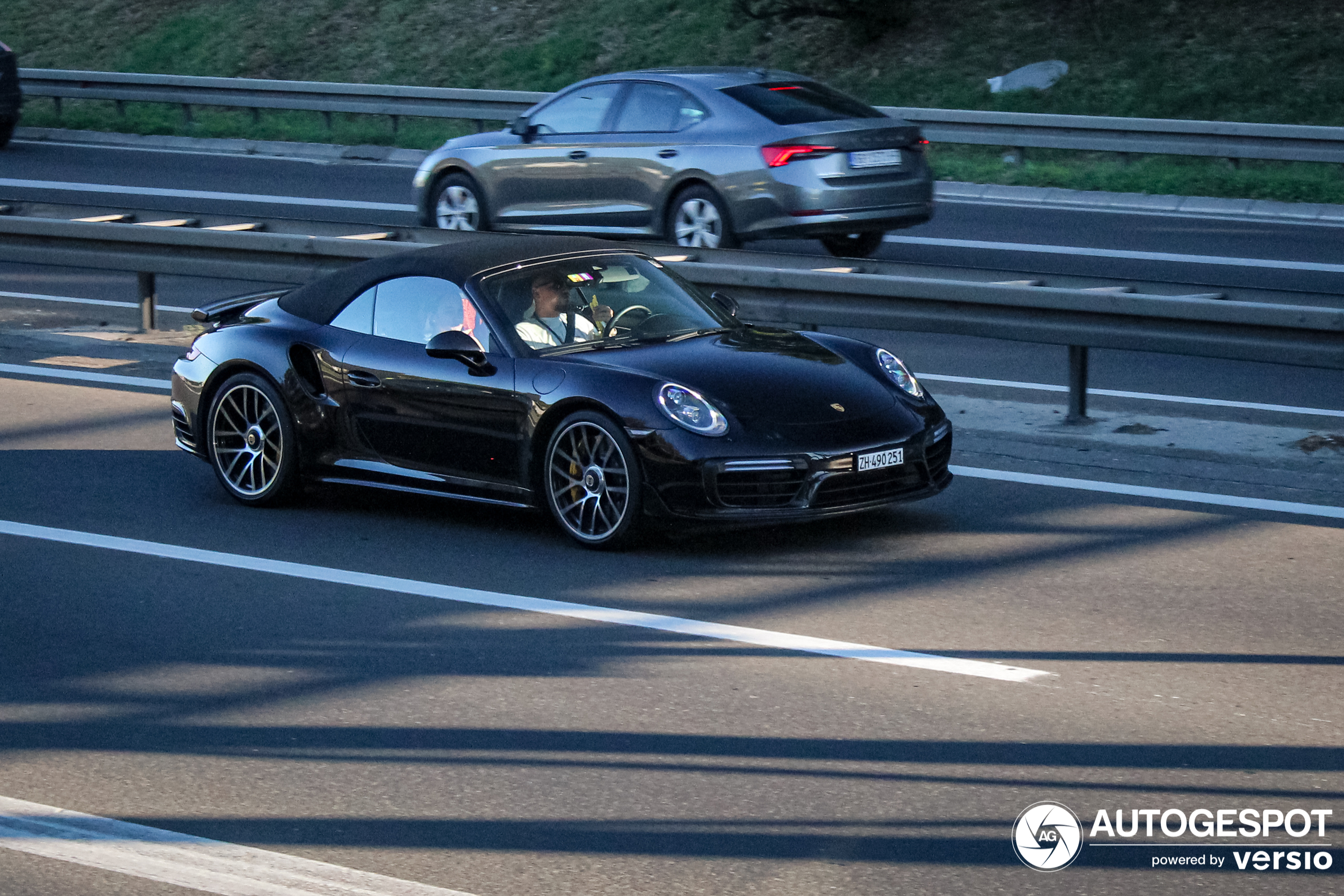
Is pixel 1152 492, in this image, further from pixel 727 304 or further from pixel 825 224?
pixel 825 224

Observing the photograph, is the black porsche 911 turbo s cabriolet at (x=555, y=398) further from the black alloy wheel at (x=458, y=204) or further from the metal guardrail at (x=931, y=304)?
the black alloy wheel at (x=458, y=204)

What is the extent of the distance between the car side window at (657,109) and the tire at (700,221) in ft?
1.90

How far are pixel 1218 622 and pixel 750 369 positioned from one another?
Answer: 228cm

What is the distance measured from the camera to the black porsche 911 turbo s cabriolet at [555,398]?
293 inches

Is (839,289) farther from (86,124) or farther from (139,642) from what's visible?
(86,124)

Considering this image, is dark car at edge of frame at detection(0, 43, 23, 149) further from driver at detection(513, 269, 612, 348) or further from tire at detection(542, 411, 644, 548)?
tire at detection(542, 411, 644, 548)

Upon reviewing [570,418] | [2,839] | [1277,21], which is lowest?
[2,839]

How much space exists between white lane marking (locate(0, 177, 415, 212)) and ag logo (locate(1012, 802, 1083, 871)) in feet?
50.5

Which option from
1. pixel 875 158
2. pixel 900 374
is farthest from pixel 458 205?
pixel 900 374

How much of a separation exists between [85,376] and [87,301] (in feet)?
10.9

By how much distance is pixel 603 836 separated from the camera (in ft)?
15.6

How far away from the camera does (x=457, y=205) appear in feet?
53.1

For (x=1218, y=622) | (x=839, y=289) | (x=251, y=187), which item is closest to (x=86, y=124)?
(x=251, y=187)

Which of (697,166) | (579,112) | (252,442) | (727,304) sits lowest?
(252,442)
